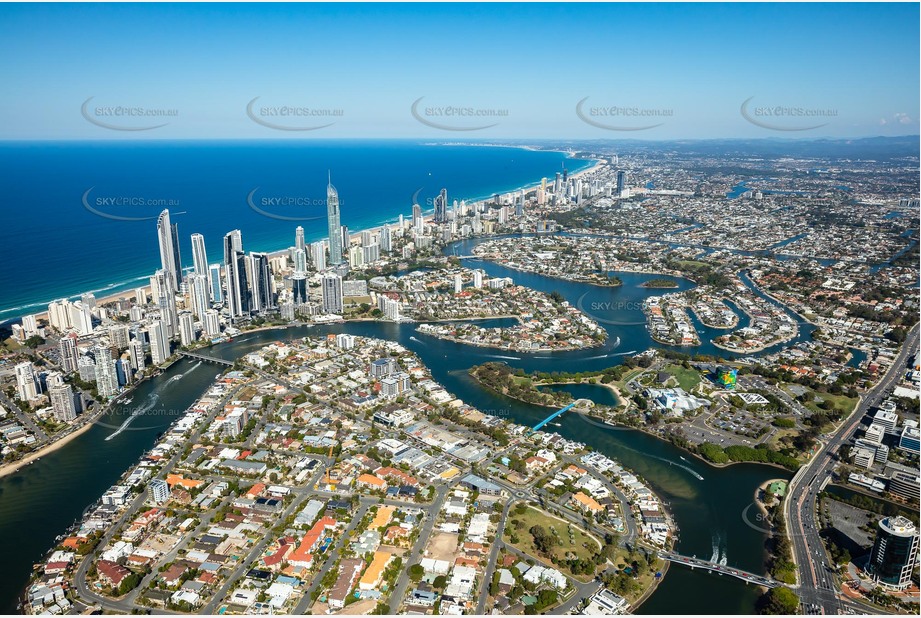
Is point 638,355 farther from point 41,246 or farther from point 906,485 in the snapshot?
point 41,246

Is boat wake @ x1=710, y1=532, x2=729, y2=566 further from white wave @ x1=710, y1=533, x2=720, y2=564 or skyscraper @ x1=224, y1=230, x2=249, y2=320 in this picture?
skyscraper @ x1=224, y1=230, x2=249, y2=320

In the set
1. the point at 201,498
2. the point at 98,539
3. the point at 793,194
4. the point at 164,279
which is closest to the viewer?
the point at 98,539

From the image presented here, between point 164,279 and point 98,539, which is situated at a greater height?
point 164,279

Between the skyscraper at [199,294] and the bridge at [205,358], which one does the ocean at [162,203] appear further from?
the bridge at [205,358]

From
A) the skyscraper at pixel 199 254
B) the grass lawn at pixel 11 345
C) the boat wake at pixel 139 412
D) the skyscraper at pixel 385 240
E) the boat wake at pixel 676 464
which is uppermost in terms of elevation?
the skyscraper at pixel 199 254

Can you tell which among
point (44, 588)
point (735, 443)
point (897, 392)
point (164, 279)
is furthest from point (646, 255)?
point (44, 588)

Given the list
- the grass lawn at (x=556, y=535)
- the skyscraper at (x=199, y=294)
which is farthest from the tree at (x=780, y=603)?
the skyscraper at (x=199, y=294)

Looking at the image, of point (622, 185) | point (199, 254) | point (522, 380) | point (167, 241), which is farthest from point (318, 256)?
point (622, 185)
